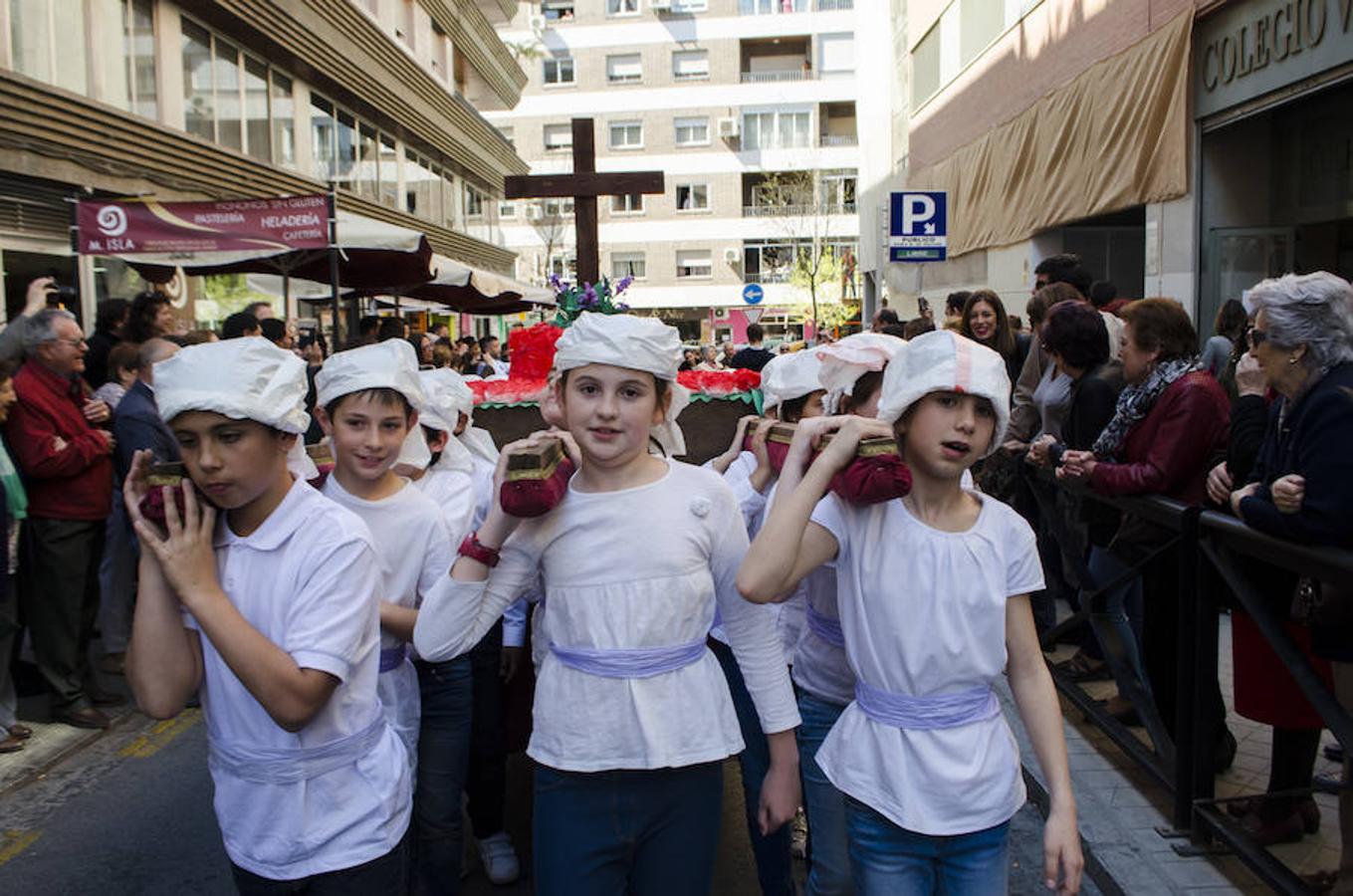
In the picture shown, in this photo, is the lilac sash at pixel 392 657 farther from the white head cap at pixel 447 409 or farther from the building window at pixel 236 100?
the building window at pixel 236 100

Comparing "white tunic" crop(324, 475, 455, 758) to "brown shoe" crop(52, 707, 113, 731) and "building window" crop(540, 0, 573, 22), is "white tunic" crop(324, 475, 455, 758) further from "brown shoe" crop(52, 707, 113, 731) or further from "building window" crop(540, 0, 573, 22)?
"building window" crop(540, 0, 573, 22)

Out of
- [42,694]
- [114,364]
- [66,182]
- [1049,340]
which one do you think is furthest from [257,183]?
[1049,340]

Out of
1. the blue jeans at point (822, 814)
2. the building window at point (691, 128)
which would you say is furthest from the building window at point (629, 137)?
the blue jeans at point (822, 814)

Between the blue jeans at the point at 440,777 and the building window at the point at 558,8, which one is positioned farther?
the building window at the point at 558,8

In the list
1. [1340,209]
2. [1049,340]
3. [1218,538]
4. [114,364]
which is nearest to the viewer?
[1218,538]

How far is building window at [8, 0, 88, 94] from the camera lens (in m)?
11.0

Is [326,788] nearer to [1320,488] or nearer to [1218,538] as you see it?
[1320,488]

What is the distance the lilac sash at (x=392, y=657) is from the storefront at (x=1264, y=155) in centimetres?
922

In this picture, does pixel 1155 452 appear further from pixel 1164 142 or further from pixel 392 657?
pixel 1164 142

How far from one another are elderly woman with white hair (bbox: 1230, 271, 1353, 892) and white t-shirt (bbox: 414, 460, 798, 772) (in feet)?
5.91

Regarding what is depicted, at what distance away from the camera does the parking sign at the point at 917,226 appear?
42.8ft

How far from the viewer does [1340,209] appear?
10484mm

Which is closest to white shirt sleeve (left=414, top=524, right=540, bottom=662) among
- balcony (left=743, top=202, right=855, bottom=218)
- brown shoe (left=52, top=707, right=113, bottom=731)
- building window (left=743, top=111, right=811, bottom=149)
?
brown shoe (left=52, top=707, right=113, bottom=731)

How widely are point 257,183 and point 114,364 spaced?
10063mm
